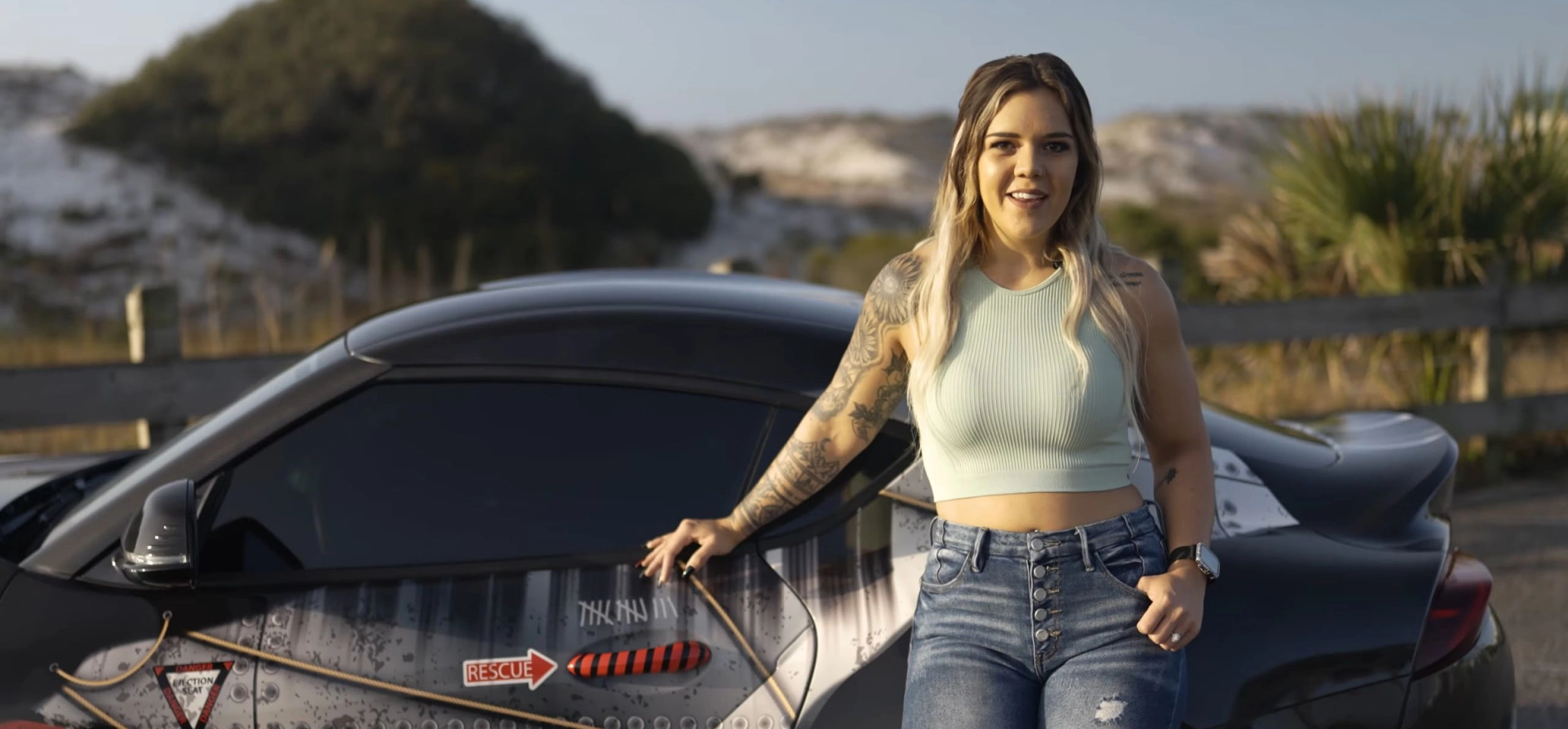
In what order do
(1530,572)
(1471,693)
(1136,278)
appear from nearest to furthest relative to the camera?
(1136,278) → (1471,693) → (1530,572)

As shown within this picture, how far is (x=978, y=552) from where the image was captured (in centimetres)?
205

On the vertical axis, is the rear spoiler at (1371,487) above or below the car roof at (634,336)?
below

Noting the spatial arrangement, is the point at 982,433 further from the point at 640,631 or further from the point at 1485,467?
the point at 1485,467

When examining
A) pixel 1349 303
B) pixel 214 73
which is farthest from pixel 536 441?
pixel 214 73

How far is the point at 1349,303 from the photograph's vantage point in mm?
6672

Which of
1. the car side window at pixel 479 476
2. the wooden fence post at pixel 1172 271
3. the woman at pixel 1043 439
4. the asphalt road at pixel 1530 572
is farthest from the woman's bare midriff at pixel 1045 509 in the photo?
the wooden fence post at pixel 1172 271

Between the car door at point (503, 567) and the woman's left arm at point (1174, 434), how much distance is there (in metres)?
0.66

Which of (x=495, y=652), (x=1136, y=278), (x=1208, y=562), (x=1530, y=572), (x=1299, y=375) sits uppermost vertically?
(x=1136, y=278)

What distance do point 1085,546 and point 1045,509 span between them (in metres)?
0.08

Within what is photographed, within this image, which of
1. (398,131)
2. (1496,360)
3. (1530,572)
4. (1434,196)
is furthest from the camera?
(398,131)

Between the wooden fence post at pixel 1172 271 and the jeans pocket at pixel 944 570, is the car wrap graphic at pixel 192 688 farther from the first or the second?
the wooden fence post at pixel 1172 271

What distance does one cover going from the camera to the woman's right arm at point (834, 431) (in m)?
2.28

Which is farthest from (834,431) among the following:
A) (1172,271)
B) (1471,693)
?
(1172,271)

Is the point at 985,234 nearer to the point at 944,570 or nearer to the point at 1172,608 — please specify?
the point at 944,570
